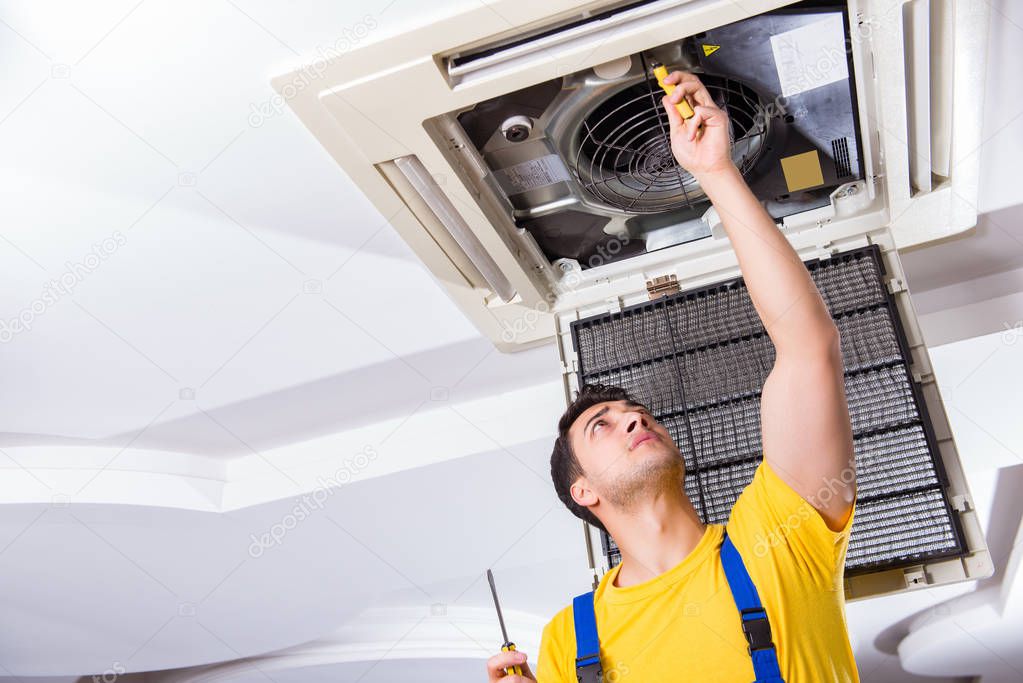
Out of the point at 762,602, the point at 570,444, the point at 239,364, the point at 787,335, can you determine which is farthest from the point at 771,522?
the point at 239,364

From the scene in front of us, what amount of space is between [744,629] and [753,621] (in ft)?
0.07

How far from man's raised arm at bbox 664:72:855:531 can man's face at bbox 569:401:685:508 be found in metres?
0.29

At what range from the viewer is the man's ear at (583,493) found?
6.73ft

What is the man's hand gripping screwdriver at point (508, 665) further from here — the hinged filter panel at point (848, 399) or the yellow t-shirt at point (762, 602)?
the hinged filter panel at point (848, 399)

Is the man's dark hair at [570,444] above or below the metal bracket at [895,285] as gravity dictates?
below

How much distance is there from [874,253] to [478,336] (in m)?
1.39

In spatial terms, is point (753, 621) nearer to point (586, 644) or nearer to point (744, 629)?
point (744, 629)

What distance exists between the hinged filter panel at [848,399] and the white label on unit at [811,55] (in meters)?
0.51

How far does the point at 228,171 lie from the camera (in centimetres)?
218

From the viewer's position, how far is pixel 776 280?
1575 millimetres

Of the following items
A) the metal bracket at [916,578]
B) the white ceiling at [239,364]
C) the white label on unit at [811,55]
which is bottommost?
the metal bracket at [916,578]

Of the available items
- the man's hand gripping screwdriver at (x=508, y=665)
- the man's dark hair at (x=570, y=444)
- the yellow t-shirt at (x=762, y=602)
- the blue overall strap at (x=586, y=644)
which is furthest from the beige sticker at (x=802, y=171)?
the man's hand gripping screwdriver at (x=508, y=665)

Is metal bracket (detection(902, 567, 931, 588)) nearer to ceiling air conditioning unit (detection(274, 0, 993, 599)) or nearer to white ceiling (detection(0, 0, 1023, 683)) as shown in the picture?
ceiling air conditioning unit (detection(274, 0, 993, 599))

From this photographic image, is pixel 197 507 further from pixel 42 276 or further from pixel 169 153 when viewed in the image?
pixel 169 153
